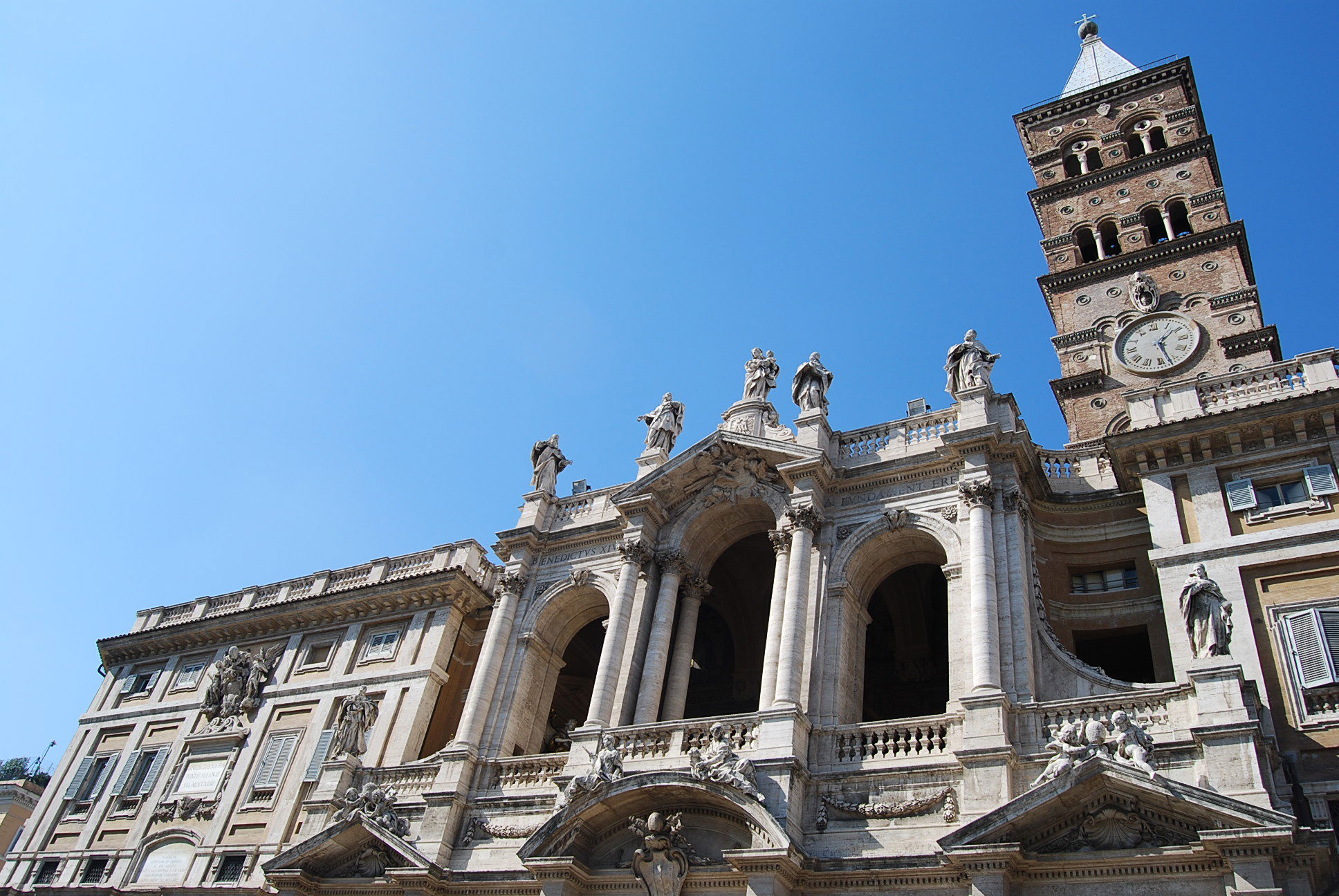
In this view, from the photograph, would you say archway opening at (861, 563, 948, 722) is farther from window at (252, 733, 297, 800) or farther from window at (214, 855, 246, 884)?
window at (214, 855, 246, 884)

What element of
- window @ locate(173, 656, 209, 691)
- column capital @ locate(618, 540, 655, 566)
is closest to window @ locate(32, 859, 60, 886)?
window @ locate(173, 656, 209, 691)

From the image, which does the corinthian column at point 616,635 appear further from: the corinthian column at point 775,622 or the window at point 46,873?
the window at point 46,873

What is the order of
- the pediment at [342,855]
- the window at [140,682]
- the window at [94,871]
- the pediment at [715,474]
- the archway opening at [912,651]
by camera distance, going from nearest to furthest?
1. the pediment at [342,855]
2. the pediment at [715,474]
3. the archway opening at [912,651]
4. the window at [94,871]
5. the window at [140,682]

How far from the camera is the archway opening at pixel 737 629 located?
29406 mm

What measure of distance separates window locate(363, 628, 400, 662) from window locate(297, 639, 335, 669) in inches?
54.3

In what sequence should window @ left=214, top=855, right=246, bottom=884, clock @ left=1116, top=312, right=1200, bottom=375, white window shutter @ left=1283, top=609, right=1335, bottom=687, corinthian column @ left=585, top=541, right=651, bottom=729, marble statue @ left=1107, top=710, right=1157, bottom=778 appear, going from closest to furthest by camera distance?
marble statue @ left=1107, top=710, right=1157, bottom=778
white window shutter @ left=1283, top=609, right=1335, bottom=687
corinthian column @ left=585, top=541, right=651, bottom=729
window @ left=214, top=855, right=246, bottom=884
clock @ left=1116, top=312, right=1200, bottom=375

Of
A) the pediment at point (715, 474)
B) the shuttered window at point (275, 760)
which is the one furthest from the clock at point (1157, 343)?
the shuttered window at point (275, 760)

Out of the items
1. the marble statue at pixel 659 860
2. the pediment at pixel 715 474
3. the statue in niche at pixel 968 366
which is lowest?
the marble statue at pixel 659 860

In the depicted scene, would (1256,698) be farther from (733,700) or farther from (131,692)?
(131,692)

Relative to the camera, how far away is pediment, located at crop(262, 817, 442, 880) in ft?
77.5

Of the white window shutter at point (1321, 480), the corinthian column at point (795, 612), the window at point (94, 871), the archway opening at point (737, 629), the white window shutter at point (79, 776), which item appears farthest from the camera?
the white window shutter at point (79, 776)

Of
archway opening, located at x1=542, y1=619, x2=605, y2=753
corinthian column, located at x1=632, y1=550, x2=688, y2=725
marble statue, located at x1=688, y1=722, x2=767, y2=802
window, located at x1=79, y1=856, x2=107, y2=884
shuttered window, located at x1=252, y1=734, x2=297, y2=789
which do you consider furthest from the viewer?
archway opening, located at x1=542, y1=619, x2=605, y2=753

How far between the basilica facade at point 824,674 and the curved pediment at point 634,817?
74mm

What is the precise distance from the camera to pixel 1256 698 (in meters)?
18.1
